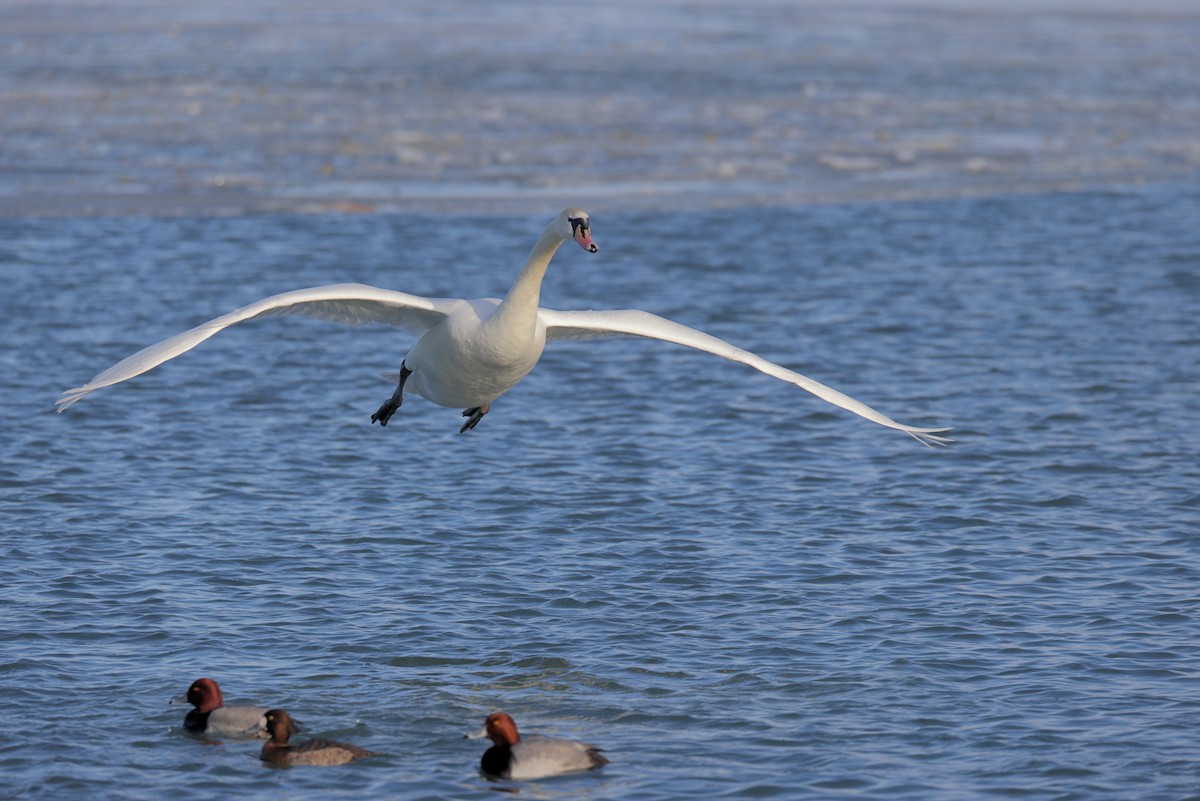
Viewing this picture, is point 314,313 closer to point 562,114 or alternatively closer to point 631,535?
point 631,535

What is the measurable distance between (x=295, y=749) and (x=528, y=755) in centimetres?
125

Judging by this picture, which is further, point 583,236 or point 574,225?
point 574,225

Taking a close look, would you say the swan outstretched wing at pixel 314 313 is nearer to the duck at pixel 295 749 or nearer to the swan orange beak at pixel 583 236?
the swan orange beak at pixel 583 236

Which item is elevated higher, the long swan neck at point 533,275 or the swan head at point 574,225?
the swan head at point 574,225

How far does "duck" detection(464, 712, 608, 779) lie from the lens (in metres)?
9.02

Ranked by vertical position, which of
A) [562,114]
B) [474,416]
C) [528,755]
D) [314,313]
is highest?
[562,114]

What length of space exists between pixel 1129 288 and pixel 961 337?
3.11m

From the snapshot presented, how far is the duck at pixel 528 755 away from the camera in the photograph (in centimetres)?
902

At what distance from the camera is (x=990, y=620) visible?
11.5 meters

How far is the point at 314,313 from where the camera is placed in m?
11.9

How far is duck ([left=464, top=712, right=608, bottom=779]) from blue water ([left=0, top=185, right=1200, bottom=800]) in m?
0.11

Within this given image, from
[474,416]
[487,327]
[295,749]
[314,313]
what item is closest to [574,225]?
[487,327]

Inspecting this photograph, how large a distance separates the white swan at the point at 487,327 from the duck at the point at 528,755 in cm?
266

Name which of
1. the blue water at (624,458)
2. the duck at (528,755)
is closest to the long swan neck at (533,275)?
the blue water at (624,458)
